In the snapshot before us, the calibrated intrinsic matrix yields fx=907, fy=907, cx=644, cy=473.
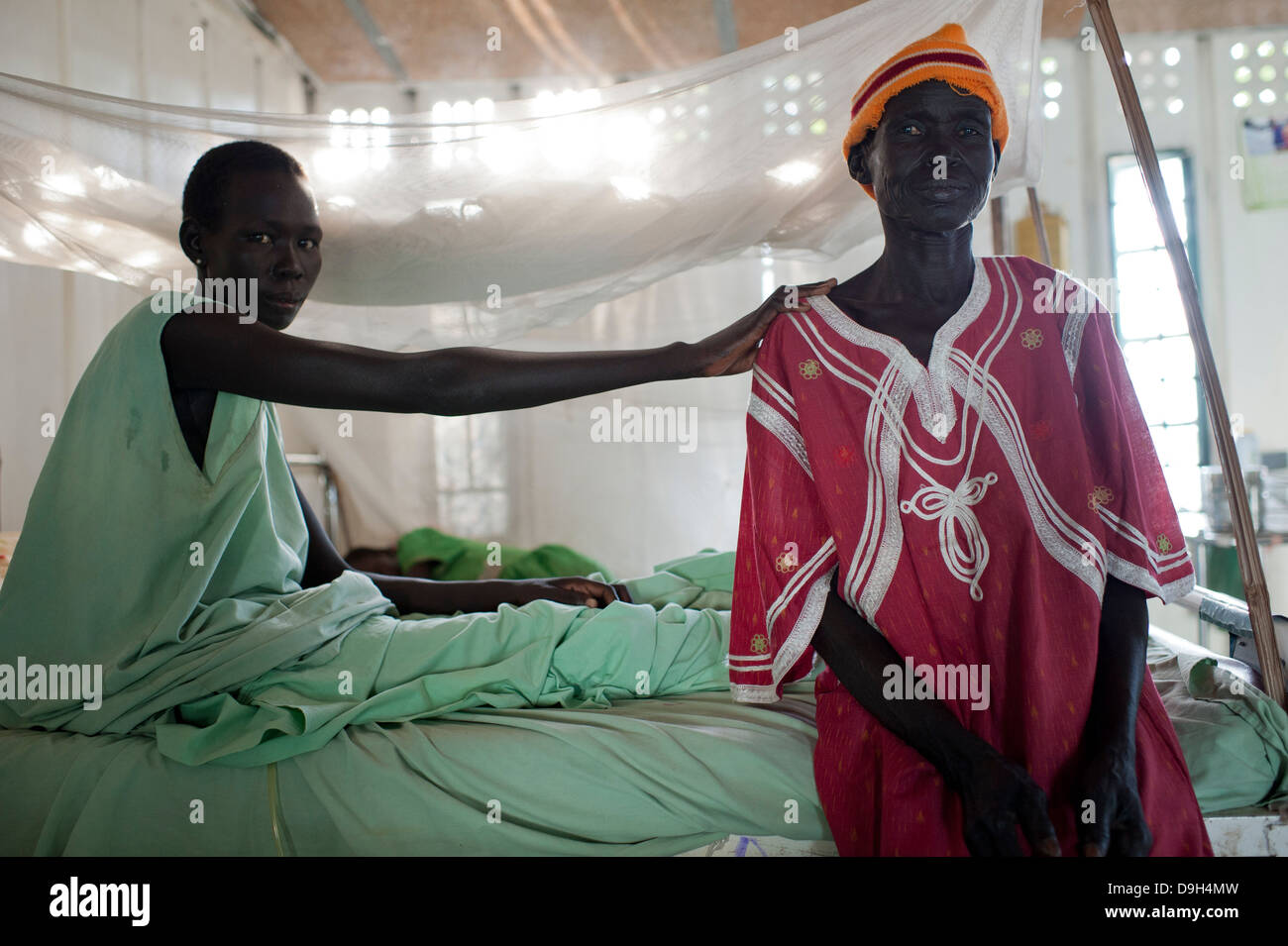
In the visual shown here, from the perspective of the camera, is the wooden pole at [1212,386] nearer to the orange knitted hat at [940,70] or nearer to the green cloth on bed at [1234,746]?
the green cloth on bed at [1234,746]

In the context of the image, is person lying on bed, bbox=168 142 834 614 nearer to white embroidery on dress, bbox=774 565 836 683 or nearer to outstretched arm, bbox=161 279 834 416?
outstretched arm, bbox=161 279 834 416

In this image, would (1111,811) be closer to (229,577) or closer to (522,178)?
(229,577)

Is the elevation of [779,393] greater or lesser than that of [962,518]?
greater

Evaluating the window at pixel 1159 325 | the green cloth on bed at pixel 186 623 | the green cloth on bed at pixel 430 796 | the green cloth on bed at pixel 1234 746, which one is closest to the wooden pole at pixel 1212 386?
the green cloth on bed at pixel 1234 746

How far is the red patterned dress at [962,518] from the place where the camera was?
145 cm

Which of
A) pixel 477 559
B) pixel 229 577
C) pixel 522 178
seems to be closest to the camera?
pixel 229 577

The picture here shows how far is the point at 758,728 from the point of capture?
1604 mm

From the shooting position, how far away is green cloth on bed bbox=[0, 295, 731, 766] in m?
1.58

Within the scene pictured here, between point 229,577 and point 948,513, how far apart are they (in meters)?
1.35

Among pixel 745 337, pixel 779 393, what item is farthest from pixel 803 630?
pixel 745 337

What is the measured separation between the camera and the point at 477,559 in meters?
4.66

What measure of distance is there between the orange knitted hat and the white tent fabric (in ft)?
1.83

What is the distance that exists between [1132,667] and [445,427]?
4548 mm

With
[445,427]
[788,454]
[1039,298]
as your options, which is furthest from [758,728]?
[445,427]
